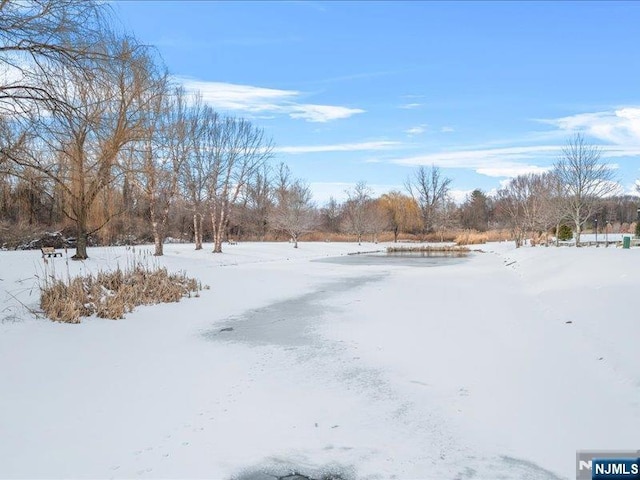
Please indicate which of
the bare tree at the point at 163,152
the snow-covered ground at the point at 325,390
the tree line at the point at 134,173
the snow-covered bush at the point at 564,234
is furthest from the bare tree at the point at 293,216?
the snow-covered ground at the point at 325,390

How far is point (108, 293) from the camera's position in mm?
10367

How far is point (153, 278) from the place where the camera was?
39.5 ft

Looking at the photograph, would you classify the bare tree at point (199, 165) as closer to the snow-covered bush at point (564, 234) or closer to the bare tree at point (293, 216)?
the bare tree at point (293, 216)

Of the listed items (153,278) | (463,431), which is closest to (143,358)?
(463,431)

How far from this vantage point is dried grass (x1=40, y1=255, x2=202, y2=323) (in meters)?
8.74

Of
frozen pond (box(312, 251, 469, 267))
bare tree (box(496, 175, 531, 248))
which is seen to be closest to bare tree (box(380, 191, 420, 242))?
bare tree (box(496, 175, 531, 248))

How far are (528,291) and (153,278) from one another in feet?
34.6

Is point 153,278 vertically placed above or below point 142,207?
below

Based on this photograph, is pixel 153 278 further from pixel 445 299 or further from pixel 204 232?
pixel 204 232

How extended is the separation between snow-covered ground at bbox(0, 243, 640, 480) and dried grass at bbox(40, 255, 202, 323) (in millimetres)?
404

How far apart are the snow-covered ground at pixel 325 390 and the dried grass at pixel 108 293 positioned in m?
0.40

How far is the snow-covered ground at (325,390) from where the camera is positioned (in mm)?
3576

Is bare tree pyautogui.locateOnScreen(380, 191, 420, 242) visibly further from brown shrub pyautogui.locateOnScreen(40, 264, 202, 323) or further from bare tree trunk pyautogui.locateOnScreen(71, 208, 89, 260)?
brown shrub pyautogui.locateOnScreen(40, 264, 202, 323)

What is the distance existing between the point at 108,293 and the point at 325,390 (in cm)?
714
